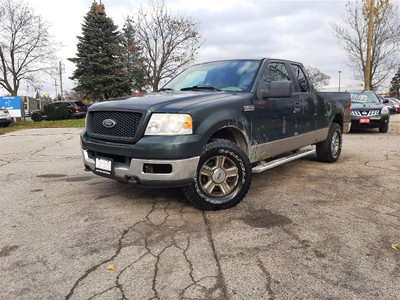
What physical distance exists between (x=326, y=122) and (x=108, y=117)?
3.94 meters

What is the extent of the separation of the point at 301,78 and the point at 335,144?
68.6 inches

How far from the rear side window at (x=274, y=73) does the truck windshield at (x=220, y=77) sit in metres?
0.17

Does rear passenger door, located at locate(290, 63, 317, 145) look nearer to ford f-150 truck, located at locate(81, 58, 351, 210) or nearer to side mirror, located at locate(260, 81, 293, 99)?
ford f-150 truck, located at locate(81, 58, 351, 210)

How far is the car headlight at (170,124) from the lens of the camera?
10.6 feet

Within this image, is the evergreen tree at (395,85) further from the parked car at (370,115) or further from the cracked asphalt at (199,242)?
the cracked asphalt at (199,242)

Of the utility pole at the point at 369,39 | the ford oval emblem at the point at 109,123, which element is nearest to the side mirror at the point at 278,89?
the ford oval emblem at the point at 109,123

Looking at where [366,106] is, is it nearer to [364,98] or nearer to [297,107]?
[364,98]

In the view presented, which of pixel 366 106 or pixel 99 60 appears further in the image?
pixel 99 60

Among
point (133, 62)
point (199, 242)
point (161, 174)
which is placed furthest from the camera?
point (133, 62)

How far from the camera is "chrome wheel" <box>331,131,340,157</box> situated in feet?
20.5

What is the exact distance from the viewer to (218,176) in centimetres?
362

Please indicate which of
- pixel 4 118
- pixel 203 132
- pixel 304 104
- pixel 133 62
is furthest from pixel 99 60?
pixel 203 132

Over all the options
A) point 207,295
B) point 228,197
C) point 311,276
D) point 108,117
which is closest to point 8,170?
point 108,117

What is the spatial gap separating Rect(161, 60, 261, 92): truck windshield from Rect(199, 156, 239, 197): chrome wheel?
3.44ft
